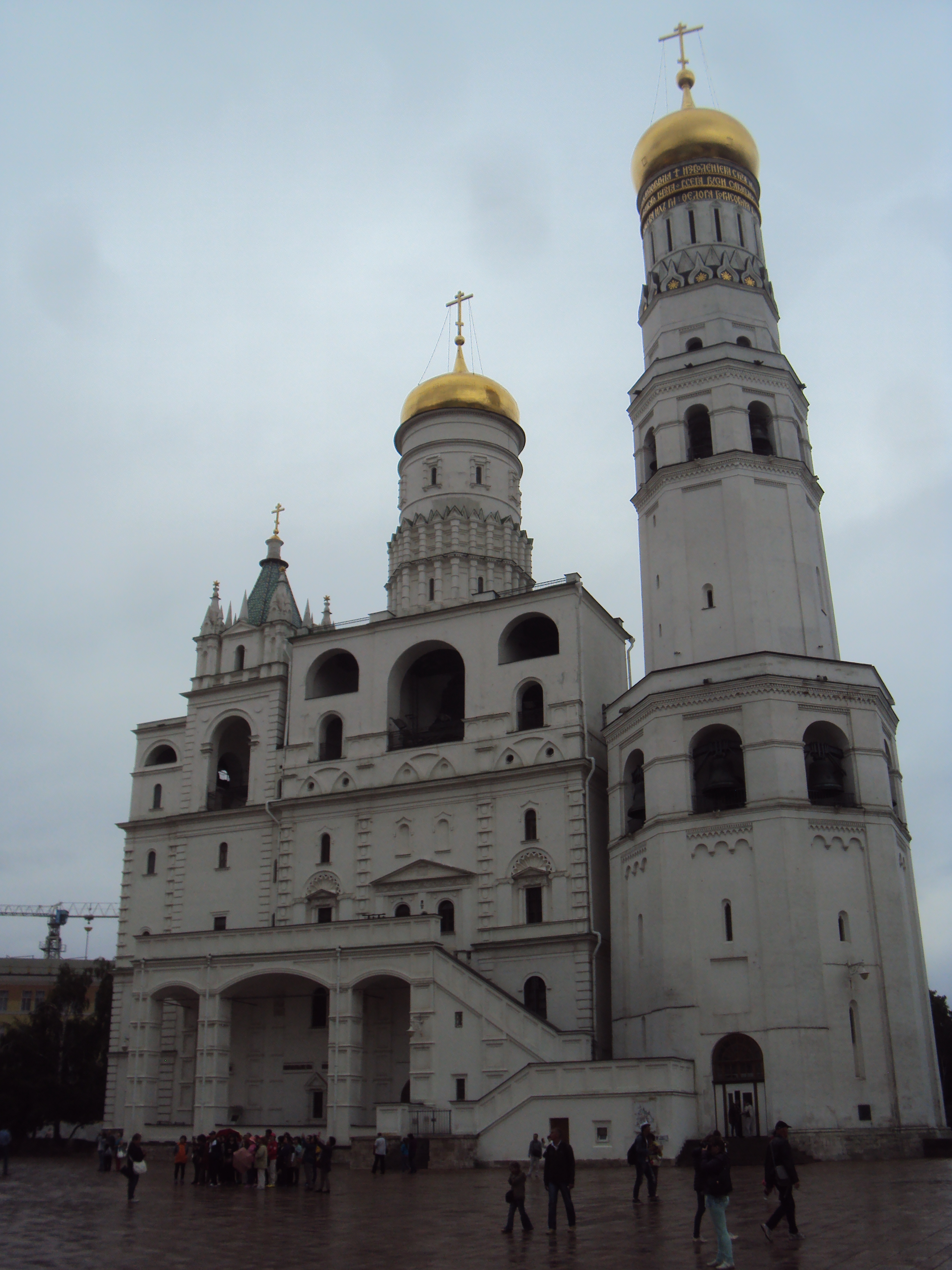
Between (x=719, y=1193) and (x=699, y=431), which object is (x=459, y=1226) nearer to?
(x=719, y=1193)

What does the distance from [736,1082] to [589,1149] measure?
13.2ft

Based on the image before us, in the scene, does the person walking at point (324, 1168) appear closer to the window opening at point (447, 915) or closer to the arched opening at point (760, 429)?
the window opening at point (447, 915)

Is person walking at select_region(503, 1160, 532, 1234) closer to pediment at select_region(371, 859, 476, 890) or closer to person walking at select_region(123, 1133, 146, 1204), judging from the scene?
person walking at select_region(123, 1133, 146, 1204)

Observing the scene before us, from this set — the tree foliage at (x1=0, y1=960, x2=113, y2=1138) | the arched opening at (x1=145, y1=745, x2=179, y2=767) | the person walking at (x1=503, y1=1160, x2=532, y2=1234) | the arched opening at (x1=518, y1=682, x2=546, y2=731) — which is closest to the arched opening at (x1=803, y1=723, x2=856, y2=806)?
the arched opening at (x1=518, y1=682, x2=546, y2=731)

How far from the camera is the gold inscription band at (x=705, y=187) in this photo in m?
40.4

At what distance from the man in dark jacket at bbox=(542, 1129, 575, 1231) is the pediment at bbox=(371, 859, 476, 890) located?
69.3ft

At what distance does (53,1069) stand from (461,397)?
30817 millimetres

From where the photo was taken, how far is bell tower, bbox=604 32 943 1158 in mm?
28281

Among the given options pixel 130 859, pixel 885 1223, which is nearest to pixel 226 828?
pixel 130 859

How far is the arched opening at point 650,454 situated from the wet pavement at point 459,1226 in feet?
71.5

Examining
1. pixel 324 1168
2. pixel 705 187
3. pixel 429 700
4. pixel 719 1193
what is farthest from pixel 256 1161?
pixel 705 187

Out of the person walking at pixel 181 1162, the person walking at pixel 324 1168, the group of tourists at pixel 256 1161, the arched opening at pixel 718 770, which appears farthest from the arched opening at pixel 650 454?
the person walking at pixel 181 1162

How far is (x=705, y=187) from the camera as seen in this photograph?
132 ft

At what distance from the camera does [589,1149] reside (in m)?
27.0
